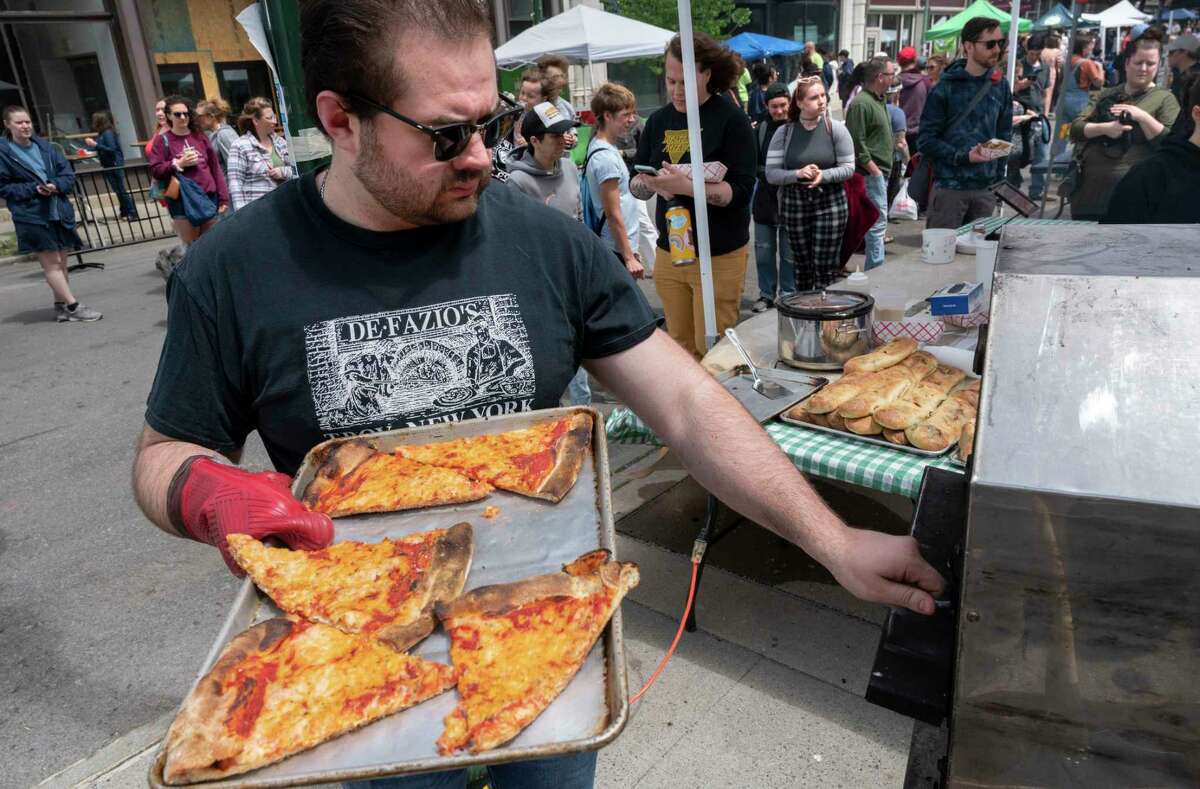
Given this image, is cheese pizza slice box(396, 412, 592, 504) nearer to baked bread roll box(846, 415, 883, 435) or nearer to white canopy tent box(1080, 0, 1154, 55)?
baked bread roll box(846, 415, 883, 435)

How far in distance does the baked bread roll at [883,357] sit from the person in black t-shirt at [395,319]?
4.79 ft

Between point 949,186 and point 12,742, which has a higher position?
point 949,186

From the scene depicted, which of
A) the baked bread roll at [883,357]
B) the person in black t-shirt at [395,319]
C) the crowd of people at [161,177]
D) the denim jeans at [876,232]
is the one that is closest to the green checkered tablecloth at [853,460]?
the baked bread roll at [883,357]

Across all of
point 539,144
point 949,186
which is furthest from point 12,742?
point 949,186

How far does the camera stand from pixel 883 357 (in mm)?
3178

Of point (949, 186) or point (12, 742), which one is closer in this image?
point (12, 742)

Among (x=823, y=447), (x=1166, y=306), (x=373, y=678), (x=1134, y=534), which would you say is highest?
(x=1166, y=306)

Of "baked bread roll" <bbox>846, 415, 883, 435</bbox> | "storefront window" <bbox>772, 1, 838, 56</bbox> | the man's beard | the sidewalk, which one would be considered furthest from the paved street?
A: "storefront window" <bbox>772, 1, 838, 56</bbox>

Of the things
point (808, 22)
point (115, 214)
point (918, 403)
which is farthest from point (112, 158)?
point (808, 22)

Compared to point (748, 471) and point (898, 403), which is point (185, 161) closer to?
point (898, 403)

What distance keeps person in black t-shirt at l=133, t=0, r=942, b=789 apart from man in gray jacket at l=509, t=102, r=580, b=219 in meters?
3.59

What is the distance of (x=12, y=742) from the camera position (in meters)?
3.14

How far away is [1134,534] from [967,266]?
4.54 m

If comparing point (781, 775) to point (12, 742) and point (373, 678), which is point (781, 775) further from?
point (12, 742)
